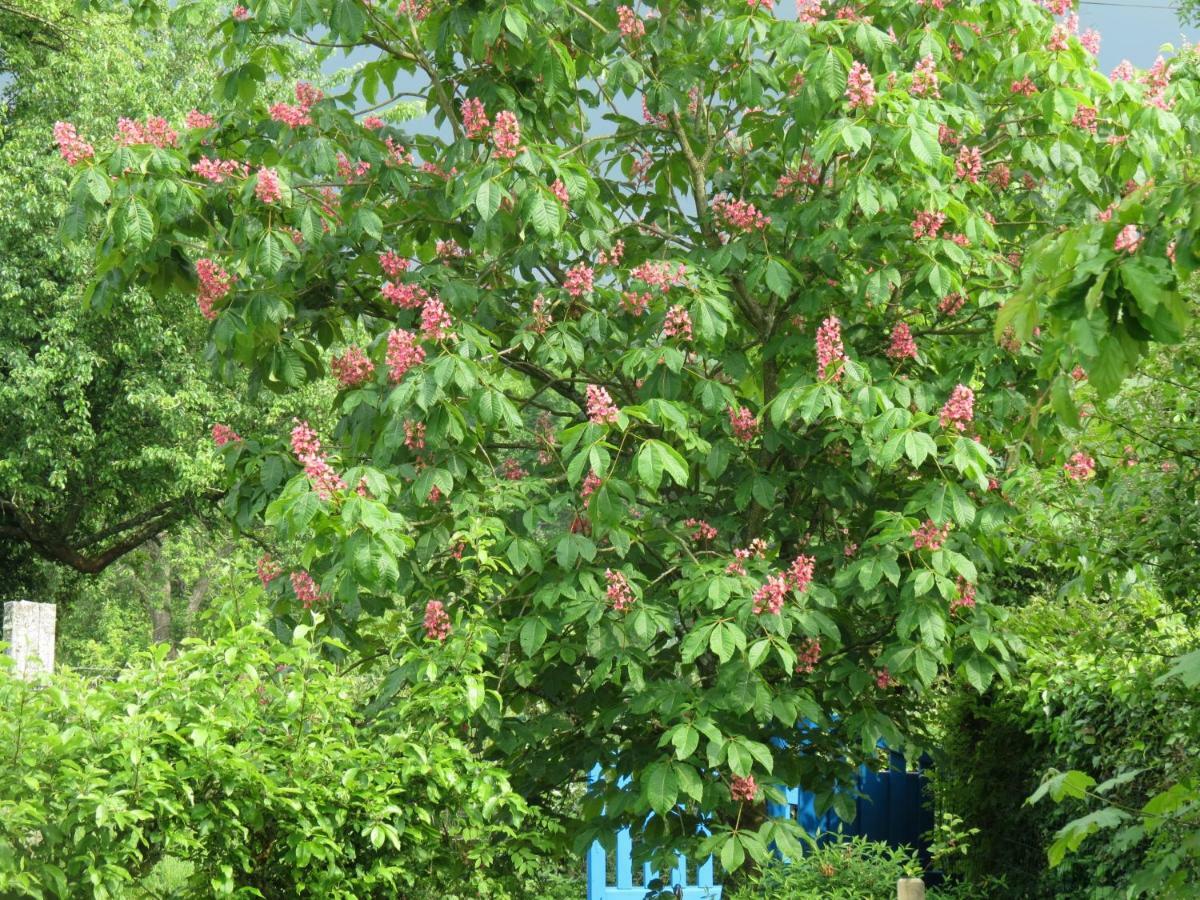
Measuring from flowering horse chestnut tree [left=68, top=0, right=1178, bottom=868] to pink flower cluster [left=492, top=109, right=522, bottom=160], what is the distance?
17 mm

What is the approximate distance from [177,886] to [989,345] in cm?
371

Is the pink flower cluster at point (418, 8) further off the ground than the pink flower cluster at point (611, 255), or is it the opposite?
the pink flower cluster at point (418, 8)

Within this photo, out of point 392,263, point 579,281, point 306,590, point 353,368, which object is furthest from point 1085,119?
point 306,590

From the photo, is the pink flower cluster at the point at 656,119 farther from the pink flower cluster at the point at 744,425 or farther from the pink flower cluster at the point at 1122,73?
the pink flower cluster at the point at 1122,73

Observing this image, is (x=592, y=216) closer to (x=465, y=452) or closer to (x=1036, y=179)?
(x=465, y=452)

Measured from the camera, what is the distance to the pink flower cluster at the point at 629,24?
20.1 ft

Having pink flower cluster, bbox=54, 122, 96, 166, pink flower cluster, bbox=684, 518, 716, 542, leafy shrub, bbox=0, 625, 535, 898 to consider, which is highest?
pink flower cluster, bbox=54, 122, 96, 166

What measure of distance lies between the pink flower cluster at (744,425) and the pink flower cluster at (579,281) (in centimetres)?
82

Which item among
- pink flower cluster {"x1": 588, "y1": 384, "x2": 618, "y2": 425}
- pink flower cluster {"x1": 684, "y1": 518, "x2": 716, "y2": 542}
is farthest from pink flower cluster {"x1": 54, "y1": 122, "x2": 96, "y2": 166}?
pink flower cluster {"x1": 684, "y1": 518, "x2": 716, "y2": 542}

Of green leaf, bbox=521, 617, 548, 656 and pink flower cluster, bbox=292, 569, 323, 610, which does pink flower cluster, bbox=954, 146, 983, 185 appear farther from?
pink flower cluster, bbox=292, 569, 323, 610

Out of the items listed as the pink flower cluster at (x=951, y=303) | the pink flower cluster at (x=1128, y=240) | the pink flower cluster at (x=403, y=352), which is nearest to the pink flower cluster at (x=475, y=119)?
the pink flower cluster at (x=403, y=352)

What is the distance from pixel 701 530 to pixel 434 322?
4.92 feet

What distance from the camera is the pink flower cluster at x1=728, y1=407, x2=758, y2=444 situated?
6020mm

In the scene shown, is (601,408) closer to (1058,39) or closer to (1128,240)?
(1058,39)
